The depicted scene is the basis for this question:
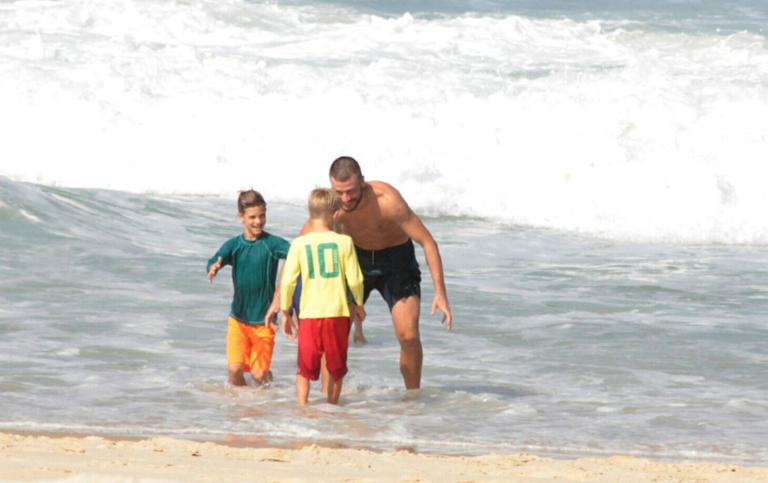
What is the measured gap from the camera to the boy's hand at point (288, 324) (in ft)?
24.5

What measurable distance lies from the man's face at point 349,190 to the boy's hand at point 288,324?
64cm

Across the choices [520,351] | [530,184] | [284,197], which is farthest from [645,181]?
[520,351]

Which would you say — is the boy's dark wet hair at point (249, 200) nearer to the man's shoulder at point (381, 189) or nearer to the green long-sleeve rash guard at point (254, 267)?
the green long-sleeve rash guard at point (254, 267)

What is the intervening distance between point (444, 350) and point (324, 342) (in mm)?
2246

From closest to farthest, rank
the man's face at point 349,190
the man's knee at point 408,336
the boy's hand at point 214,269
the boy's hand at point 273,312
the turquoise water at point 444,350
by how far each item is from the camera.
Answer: the turquoise water at point 444,350 < the man's face at point 349,190 < the boy's hand at point 273,312 < the boy's hand at point 214,269 < the man's knee at point 408,336

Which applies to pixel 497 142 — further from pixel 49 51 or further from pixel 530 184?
pixel 49 51

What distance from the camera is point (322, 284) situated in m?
7.43

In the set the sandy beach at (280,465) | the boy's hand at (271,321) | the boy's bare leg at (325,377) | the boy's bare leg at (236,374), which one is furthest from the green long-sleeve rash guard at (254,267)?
the sandy beach at (280,465)

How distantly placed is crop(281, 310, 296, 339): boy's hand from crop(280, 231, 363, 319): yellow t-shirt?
4cm

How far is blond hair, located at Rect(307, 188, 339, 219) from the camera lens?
7.44 m

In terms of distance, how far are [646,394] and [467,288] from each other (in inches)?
136

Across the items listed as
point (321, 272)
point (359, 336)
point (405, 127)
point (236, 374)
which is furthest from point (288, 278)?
point (405, 127)

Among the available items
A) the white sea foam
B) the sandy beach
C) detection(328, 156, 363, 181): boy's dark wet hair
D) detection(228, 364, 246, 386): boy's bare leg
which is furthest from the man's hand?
the white sea foam

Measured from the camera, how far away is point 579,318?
34.8ft
